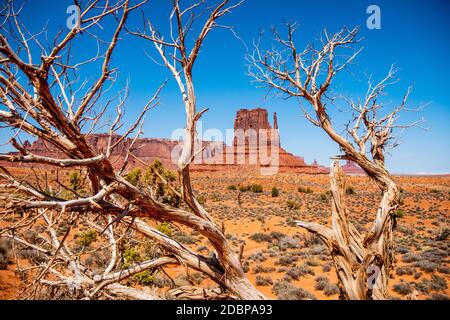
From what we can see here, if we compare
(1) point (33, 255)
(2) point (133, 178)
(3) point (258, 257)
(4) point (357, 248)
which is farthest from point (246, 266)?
(4) point (357, 248)

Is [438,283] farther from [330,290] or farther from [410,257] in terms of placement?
[330,290]

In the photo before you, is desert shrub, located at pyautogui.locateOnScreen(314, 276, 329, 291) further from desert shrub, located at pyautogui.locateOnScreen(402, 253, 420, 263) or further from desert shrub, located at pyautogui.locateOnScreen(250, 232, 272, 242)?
desert shrub, located at pyautogui.locateOnScreen(250, 232, 272, 242)

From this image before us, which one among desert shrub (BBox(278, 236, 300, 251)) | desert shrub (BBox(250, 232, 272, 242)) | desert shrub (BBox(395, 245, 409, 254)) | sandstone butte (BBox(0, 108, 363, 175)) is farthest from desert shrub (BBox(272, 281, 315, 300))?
sandstone butte (BBox(0, 108, 363, 175))

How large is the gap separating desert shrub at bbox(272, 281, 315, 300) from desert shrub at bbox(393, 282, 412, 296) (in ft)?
8.44

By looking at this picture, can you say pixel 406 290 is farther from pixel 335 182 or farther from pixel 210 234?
pixel 210 234

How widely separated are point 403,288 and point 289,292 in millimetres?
3265

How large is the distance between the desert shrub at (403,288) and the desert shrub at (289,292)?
257 cm

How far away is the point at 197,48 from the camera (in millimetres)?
2432

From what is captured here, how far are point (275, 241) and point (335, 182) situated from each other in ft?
37.8

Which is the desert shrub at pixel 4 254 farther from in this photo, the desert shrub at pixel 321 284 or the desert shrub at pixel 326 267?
the desert shrub at pixel 326 267

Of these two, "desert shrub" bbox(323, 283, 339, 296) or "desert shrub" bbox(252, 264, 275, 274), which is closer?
"desert shrub" bbox(323, 283, 339, 296)

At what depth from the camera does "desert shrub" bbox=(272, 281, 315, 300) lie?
24.8 feet

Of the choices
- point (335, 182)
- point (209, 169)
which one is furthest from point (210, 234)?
point (209, 169)

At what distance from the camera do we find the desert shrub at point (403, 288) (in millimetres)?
7836
